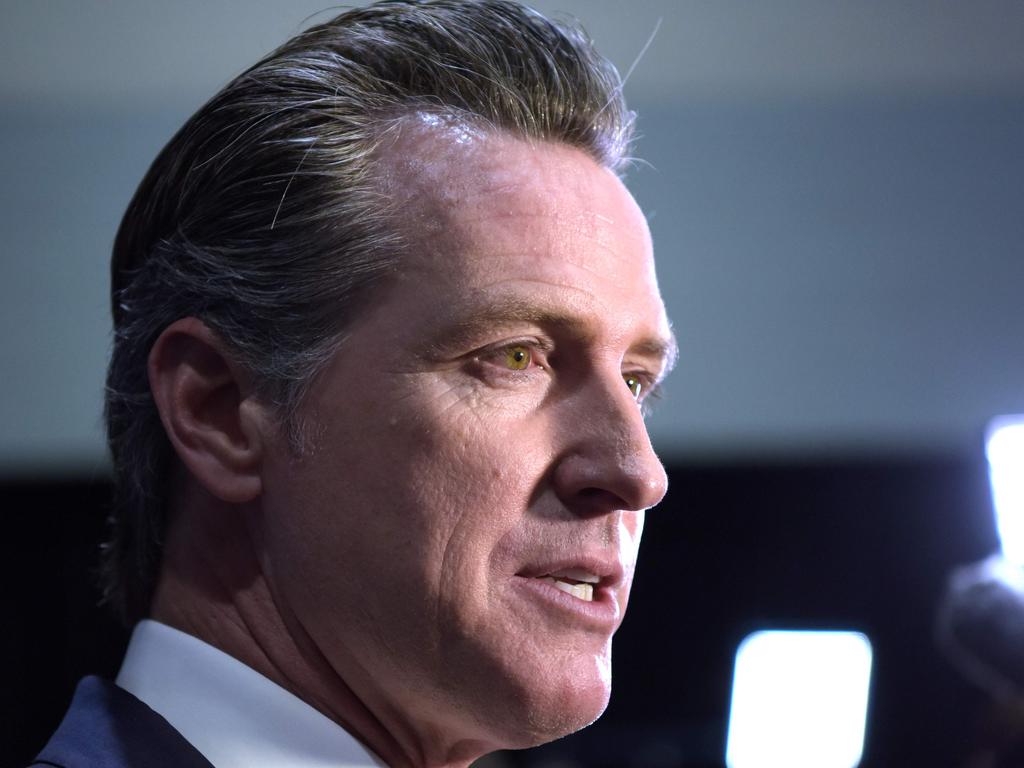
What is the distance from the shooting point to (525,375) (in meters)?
1.12

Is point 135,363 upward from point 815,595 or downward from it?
upward

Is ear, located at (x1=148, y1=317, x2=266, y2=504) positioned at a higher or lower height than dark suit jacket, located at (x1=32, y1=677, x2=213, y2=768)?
higher

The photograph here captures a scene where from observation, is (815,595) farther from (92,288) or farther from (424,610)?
(424,610)

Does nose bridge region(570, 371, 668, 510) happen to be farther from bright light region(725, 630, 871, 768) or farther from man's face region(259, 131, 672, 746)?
bright light region(725, 630, 871, 768)

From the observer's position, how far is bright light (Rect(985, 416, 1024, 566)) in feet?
11.4

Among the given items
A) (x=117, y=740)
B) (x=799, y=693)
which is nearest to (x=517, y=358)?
(x=117, y=740)

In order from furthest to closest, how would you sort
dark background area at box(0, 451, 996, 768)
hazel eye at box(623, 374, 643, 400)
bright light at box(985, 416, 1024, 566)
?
dark background area at box(0, 451, 996, 768), bright light at box(985, 416, 1024, 566), hazel eye at box(623, 374, 643, 400)

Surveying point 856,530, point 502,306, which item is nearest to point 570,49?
point 502,306

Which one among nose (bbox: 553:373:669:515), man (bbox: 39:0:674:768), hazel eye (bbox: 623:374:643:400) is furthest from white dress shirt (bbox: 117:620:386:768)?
hazel eye (bbox: 623:374:643:400)

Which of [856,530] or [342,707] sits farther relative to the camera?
[856,530]

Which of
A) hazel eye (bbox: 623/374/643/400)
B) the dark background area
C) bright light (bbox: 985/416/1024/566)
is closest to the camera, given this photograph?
hazel eye (bbox: 623/374/643/400)

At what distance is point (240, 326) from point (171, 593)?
0.26 m

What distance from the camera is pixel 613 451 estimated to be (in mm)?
1090

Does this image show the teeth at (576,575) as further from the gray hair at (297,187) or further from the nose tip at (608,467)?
the gray hair at (297,187)
